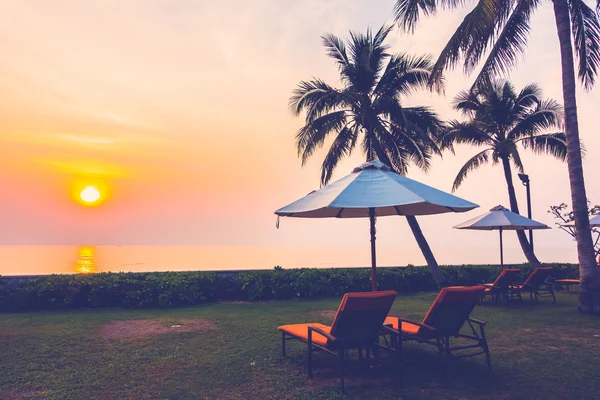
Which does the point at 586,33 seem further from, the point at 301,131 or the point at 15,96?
the point at 15,96

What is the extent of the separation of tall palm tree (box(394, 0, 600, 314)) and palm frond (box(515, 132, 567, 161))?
264 inches

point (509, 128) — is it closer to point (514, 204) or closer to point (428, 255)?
point (514, 204)

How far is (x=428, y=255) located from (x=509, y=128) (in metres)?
8.55

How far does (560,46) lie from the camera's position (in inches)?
402

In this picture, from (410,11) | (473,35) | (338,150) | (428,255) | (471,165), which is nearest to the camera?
(473,35)

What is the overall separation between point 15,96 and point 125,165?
13343 mm

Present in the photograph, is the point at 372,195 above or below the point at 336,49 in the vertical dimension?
below

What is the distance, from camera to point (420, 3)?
11367mm

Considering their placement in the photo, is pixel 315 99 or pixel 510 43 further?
pixel 315 99

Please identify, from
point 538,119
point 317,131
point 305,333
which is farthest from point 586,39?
point 305,333

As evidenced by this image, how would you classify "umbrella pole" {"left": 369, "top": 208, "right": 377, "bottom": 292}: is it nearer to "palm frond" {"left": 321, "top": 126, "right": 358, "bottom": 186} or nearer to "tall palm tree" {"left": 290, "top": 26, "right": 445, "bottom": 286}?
"tall palm tree" {"left": 290, "top": 26, "right": 445, "bottom": 286}

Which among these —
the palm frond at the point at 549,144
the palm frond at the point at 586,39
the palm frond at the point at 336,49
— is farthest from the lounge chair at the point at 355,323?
the palm frond at the point at 549,144

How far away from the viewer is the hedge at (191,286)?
10.8 meters

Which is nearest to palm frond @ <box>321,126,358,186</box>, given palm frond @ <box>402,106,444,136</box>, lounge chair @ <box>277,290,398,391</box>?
palm frond @ <box>402,106,444,136</box>
